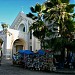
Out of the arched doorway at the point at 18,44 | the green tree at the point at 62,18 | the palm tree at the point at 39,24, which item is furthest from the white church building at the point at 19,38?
the green tree at the point at 62,18

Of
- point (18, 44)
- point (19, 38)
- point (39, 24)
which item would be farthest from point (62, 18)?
point (18, 44)

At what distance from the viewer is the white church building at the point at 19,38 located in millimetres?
36781

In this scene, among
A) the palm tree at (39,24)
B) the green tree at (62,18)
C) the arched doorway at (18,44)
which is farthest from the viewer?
the arched doorway at (18,44)

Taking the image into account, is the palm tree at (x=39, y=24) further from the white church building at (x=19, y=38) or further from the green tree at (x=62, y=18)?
the white church building at (x=19, y=38)

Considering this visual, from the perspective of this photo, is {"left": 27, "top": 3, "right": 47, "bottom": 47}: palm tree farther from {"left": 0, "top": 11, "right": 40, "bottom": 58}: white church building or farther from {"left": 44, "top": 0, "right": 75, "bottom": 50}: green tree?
{"left": 0, "top": 11, "right": 40, "bottom": 58}: white church building

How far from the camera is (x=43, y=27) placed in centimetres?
2480

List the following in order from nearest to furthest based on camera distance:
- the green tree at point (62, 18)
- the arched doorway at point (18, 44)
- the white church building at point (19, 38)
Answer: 1. the green tree at point (62, 18)
2. the white church building at point (19, 38)
3. the arched doorway at point (18, 44)

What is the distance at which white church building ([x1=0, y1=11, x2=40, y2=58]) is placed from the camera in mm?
36781

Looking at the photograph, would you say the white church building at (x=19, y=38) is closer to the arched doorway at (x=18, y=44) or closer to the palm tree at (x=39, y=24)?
the arched doorway at (x=18, y=44)

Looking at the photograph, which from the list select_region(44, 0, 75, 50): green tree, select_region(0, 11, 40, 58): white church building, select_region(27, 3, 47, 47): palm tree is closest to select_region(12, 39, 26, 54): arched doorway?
select_region(0, 11, 40, 58): white church building

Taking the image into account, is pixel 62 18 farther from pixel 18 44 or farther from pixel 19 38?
pixel 18 44

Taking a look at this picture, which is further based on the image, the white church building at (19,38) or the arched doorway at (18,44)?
the arched doorway at (18,44)

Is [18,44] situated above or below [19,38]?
below

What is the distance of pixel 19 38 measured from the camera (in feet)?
128
